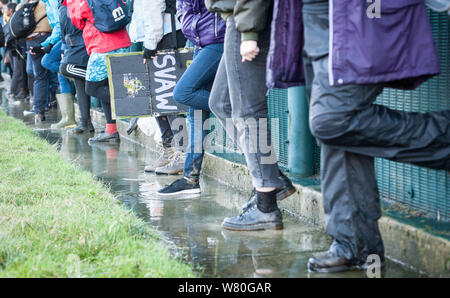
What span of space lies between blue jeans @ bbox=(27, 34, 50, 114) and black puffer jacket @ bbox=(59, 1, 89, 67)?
2.62 metres

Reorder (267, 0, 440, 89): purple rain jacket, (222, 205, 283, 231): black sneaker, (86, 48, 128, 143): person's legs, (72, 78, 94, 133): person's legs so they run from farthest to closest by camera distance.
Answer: (72, 78, 94, 133): person's legs, (86, 48, 128, 143): person's legs, (222, 205, 283, 231): black sneaker, (267, 0, 440, 89): purple rain jacket

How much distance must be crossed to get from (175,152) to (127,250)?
2.91 meters

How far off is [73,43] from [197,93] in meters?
3.84

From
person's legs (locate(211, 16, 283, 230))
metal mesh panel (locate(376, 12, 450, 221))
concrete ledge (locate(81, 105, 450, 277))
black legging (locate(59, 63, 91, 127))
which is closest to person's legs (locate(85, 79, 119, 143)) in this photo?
black legging (locate(59, 63, 91, 127))

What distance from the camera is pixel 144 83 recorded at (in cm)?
659

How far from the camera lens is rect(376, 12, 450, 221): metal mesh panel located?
3.61 m

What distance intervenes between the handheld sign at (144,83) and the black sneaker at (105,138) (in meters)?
1.70

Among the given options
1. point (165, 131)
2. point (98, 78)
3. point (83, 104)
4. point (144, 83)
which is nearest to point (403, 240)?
point (165, 131)

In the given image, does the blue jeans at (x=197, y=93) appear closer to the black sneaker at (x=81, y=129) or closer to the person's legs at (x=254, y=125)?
the person's legs at (x=254, y=125)

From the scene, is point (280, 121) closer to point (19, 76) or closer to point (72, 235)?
point (72, 235)

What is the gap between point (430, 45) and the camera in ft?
10.2

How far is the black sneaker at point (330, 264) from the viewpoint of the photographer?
336 cm

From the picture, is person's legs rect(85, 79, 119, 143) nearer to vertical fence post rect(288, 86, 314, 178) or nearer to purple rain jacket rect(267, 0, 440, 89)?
vertical fence post rect(288, 86, 314, 178)

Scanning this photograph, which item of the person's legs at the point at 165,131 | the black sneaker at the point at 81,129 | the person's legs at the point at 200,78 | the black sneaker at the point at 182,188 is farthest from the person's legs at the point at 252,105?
the black sneaker at the point at 81,129
